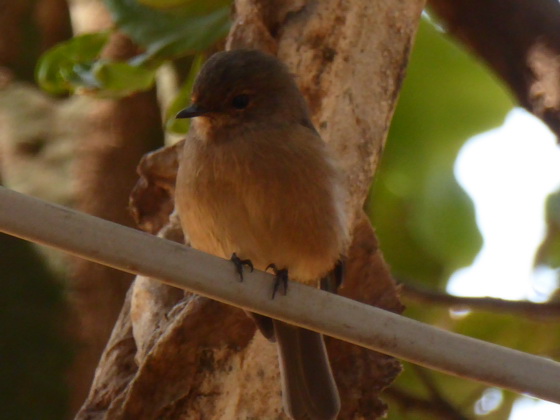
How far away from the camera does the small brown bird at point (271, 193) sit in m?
2.90

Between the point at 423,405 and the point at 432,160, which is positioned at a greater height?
the point at 432,160

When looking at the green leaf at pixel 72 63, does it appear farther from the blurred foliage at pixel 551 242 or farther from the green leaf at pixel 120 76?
the blurred foliage at pixel 551 242

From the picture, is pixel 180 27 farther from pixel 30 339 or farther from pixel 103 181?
pixel 30 339

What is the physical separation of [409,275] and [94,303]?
1492 millimetres

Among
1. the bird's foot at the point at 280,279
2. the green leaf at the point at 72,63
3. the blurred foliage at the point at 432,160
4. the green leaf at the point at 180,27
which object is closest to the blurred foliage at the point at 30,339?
the green leaf at the point at 72,63

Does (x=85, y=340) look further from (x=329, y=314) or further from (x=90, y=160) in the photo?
(x=329, y=314)

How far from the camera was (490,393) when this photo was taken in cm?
454

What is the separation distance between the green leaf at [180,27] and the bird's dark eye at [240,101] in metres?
0.75

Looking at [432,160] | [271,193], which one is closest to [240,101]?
[271,193]

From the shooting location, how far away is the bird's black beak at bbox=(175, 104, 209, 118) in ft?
9.97

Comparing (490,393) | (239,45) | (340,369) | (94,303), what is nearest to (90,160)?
(94,303)

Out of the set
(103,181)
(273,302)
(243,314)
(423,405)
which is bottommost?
(423,405)

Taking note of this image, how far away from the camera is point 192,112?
305 cm

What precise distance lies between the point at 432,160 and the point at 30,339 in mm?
2003
